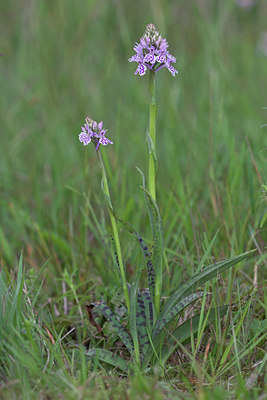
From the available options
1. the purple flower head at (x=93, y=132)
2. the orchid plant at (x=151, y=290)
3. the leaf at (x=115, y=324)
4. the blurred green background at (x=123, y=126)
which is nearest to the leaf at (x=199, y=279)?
the orchid plant at (x=151, y=290)

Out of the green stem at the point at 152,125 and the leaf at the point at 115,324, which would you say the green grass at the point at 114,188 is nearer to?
the leaf at the point at 115,324

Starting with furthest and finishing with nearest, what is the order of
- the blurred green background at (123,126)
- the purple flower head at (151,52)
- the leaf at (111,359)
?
the blurred green background at (123,126) < the leaf at (111,359) < the purple flower head at (151,52)

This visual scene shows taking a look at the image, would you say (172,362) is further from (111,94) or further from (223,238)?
(111,94)

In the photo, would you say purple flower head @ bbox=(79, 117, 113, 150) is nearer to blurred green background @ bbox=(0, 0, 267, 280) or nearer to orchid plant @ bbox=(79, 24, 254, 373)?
orchid plant @ bbox=(79, 24, 254, 373)

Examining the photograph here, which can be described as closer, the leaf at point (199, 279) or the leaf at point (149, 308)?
the leaf at point (199, 279)

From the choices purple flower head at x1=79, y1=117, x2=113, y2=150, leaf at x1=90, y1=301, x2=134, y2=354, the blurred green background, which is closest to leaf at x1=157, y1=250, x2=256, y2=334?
leaf at x1=90, y1=301, x2=134, y2=354

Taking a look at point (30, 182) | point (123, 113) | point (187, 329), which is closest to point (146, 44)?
point (187, 329)
